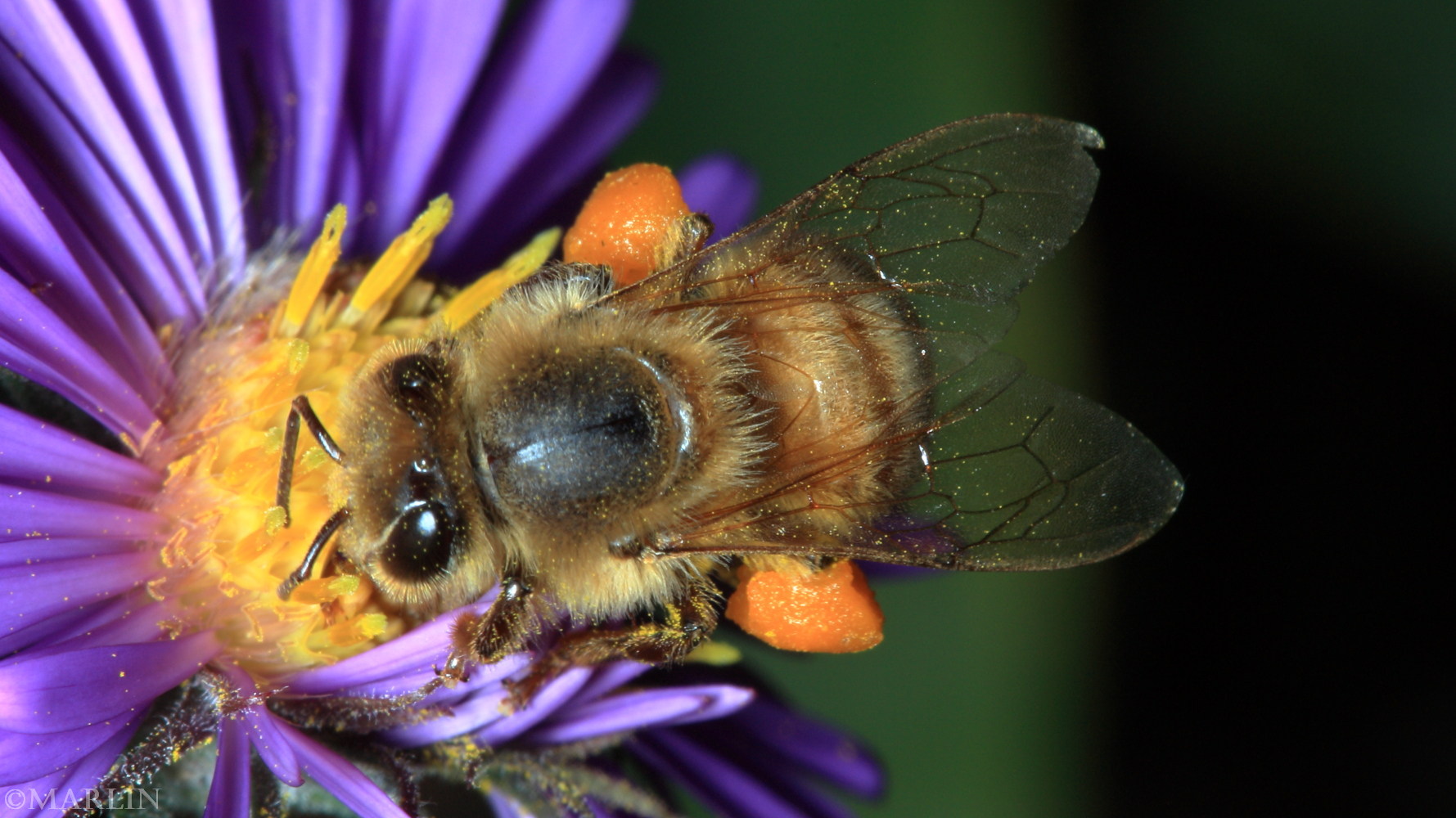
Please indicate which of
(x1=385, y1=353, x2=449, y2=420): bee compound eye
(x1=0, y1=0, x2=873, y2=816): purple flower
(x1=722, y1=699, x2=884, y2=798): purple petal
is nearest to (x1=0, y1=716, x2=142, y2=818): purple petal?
(x1=0, y1=0, x2=873, y2=816): purple flower

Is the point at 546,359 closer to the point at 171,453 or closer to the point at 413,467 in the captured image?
the point at 413,467

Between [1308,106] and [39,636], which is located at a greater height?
[1308,106]

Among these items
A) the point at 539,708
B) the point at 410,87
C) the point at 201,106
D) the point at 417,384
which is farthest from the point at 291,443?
the point at 410,87

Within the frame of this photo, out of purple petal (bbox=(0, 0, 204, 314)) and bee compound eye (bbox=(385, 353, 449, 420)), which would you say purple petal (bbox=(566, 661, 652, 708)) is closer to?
bee compound eye (bbox=(385, 353, 449, 420))

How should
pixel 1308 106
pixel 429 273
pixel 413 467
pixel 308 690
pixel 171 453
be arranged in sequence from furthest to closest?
pixel 1308 106
pixel 429 273
pixel 171 453
pixel 308 690
pixel 413 467

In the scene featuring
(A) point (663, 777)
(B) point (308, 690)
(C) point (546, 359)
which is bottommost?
(A) point (663, 777)

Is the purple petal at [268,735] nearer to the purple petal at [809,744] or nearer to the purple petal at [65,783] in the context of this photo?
the purple petal at [65,783]

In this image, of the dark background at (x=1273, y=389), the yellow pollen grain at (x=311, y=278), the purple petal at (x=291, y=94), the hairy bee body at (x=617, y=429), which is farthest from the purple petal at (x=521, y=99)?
the dark background at (x=1273, y=389)

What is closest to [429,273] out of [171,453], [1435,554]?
[171,453]
